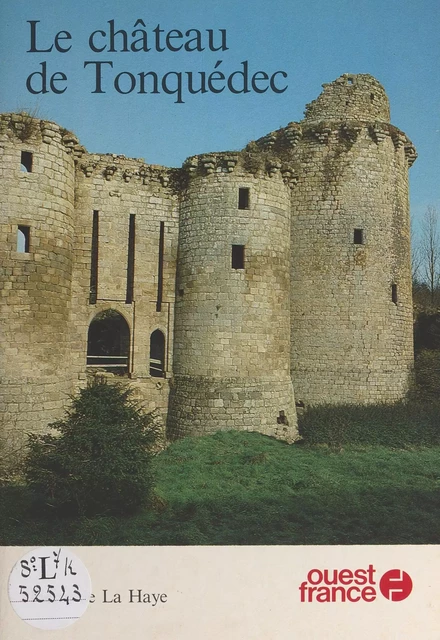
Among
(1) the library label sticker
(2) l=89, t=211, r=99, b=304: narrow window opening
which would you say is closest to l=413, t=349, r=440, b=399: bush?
(2) l=89, t=211, r=99, b=304: narrow window opening

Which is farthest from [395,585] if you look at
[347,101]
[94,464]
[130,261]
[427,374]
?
[347,101]

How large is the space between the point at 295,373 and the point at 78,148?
31.6 ft

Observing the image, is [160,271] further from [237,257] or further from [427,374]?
[427,374]

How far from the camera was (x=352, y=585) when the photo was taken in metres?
6.06

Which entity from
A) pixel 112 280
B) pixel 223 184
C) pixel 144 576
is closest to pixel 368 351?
pixel 223 184

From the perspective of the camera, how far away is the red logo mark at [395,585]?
6.07 m

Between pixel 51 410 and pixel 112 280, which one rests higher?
pixel 112 280

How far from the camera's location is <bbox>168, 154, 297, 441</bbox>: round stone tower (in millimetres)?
14219

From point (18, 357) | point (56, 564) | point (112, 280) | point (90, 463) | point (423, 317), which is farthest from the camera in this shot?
point (423, 317)

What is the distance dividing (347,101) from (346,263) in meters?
5.85

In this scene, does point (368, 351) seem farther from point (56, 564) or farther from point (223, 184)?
point (56, 564)

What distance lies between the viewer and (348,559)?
6.22 metres

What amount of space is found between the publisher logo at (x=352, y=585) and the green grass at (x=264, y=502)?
1734mm

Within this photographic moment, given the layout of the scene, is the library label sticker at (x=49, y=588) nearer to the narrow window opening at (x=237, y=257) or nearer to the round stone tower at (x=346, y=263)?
the narrow window opening at (x=237, y=257)
